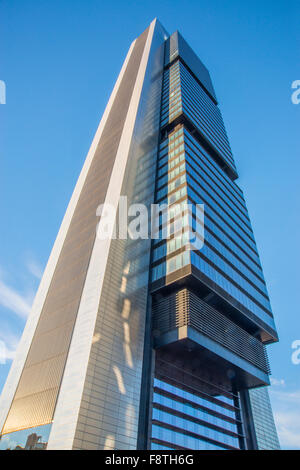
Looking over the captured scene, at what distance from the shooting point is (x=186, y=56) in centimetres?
9581

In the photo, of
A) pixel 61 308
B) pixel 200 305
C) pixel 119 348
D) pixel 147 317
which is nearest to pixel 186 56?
pixel 200 305

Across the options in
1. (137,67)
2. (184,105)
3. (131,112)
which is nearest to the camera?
(131,112)

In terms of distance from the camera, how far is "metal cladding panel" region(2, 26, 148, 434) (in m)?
33.8

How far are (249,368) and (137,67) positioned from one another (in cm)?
7371

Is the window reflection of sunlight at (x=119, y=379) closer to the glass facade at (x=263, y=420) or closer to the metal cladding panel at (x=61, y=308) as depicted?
the metal cladding panel at (x=61, y=308)

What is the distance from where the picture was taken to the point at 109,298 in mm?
37812

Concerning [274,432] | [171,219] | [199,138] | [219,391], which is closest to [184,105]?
[199,138]

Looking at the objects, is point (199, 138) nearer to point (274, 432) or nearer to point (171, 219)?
point (171, 219)

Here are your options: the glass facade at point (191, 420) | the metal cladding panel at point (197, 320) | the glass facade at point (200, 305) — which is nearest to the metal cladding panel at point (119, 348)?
the metal cladding panel at point (197, 320)

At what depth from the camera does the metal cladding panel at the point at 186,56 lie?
9344 centimetres

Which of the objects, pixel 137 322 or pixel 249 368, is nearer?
pixel 137 322

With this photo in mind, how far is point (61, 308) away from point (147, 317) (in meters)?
11.5
